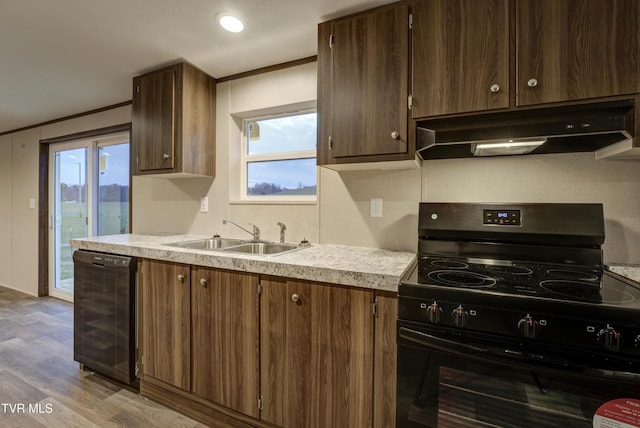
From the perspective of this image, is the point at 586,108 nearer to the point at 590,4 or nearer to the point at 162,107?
the point at 590,4

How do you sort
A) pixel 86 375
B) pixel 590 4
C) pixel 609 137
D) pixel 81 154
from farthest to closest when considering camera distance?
pixel 81 154 < pixel 86 375 < pixel 609 137 < pixel 590 4

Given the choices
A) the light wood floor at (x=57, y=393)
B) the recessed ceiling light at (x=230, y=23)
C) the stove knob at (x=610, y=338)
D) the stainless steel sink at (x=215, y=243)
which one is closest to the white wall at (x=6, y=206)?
the light wood floor at (x=57, y=393)

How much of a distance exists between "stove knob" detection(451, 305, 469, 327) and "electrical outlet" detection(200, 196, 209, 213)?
215 cm

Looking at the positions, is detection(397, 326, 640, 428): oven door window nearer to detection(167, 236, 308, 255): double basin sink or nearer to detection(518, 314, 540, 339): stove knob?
detection(518, 314, 540, 339): stove knob

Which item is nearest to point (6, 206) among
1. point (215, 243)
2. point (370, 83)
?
point (215, 243)

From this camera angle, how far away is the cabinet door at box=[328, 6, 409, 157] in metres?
1.50

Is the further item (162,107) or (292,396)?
(162,107)

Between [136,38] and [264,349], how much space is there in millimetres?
2038

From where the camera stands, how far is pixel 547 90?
1.25m

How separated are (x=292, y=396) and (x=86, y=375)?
1753mm

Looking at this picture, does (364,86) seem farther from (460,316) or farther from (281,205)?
(460,316)

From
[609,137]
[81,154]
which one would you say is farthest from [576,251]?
[81,154]

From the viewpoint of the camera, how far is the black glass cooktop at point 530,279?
100cm

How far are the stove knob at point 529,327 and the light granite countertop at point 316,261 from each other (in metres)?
0.42
